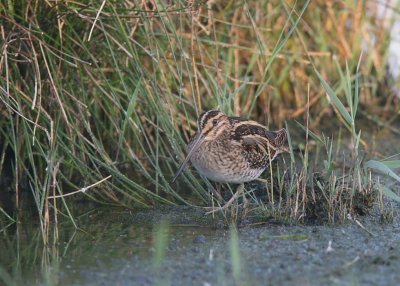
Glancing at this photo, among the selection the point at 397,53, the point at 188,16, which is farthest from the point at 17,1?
the point at 397,53

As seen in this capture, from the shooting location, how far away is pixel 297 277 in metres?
4.12

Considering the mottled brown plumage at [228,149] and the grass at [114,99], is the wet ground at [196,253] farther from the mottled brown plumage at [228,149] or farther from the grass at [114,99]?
the mottled brown plumage at [228,149]

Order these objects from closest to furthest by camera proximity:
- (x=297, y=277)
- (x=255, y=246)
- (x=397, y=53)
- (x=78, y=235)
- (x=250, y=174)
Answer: (x=297, y=277) < (x=255, y=246) < (x=78, y=235) < (x=250, y=174) < (x=397, y=53)

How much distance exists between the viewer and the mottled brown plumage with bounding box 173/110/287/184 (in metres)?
5.58

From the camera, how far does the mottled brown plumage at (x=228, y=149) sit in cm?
558

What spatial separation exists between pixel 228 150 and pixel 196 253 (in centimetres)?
124

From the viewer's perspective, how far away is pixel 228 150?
5703 millimetres

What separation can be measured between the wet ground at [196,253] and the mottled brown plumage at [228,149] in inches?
12.3

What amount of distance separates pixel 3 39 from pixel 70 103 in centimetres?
71

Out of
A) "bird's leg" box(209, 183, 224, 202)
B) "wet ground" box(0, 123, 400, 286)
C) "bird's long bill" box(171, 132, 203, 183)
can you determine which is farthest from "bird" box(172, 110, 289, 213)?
"wet ground" box(0, 123, 400, 286)

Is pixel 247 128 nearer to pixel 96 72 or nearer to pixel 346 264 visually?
pixel 96 72

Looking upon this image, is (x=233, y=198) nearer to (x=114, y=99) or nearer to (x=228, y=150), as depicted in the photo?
(x=228, y=150)

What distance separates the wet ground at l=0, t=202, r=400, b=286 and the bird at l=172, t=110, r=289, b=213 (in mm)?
308

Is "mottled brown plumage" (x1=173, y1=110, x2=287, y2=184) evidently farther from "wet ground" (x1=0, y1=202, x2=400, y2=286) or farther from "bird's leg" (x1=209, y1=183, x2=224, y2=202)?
"wet ground" (x1=0, y1=202, x2=400, y2=286)
